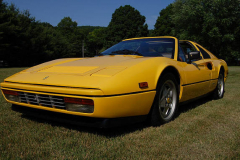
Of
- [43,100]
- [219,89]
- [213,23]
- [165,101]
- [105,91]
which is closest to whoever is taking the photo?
[105,91]

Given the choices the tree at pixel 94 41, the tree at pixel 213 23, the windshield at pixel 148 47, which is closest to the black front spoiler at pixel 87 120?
the windshield at pixel 148 47

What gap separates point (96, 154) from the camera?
5.84ft

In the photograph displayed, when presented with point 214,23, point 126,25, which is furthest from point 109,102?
point 126,25

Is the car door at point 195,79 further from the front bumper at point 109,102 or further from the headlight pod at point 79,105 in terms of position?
the headlight pod at point 79,105

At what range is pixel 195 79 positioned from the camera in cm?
328

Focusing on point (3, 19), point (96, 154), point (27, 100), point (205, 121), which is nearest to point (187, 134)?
point (205, 121)

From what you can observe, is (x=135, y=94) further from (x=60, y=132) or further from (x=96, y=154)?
(x=60, y=132)

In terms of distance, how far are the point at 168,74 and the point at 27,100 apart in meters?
1.64

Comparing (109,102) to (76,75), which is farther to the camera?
(76,75)

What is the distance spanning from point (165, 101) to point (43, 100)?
1.45 metres

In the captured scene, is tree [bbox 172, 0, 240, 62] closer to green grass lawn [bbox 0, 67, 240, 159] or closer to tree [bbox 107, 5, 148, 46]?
tree [bbox 107, 5, 148, 46]

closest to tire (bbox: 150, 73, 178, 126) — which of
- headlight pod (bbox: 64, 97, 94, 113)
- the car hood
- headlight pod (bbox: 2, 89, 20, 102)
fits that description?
the car hood

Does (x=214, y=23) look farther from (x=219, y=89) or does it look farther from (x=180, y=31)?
(x=219, y=89)

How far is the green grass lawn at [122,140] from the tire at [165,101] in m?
0.09
